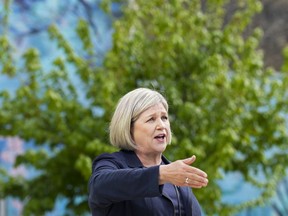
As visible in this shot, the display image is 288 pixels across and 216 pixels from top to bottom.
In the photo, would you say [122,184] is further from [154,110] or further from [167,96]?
[167,96]

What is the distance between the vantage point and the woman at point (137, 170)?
8.86ft

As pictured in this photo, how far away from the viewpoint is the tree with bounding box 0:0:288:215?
354 inches

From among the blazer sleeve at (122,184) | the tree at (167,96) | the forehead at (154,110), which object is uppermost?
the tree at (167,96)

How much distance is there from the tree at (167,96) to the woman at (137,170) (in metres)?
5.58

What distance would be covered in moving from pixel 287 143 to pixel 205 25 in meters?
2.00

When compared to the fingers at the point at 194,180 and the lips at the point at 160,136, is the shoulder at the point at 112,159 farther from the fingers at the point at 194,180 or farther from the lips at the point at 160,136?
the fingers at the point at 194,180

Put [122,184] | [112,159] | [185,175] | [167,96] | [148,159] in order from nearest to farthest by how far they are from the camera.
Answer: [185,175]
[122,184]
[112,159]
[148,159]
[167,96]

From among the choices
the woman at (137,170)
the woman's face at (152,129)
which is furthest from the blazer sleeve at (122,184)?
the woman's face at (152,129)

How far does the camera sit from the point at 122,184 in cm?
270

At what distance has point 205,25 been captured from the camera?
10172mm

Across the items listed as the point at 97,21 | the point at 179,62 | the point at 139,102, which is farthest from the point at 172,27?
the point at 139,102

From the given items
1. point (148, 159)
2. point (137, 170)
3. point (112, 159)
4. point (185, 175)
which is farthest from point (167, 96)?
point (185, 175)

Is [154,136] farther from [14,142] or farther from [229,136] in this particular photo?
[14,142]

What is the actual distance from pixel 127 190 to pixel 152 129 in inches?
14.8
